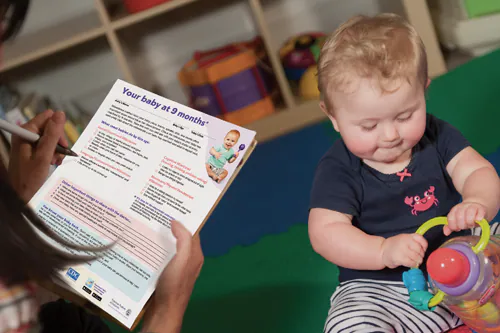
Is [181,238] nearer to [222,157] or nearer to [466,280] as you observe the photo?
[222,157]

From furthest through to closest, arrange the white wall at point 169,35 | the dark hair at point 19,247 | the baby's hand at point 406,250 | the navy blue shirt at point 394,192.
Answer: the white wall at point 169,35 < the navy blue shirt at point 394,192 < the baby's hand at point 406,250 < the dark hair at point 19,247

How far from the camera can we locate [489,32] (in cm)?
178

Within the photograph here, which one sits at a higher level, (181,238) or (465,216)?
(181,238)

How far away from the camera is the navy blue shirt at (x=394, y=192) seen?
0.91 m

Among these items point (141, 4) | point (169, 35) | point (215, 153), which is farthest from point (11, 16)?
point (169, 35)

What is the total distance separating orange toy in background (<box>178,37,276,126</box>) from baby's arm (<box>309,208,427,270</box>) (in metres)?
1.06

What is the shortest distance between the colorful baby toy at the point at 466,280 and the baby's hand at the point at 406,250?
2 centimetres

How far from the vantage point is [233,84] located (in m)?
1.92

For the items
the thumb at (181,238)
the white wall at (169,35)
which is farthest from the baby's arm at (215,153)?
the white wall at (169,35)

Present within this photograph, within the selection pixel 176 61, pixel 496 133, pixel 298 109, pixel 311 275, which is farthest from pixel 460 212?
pixel 176 61

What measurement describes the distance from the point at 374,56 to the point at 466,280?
329mm

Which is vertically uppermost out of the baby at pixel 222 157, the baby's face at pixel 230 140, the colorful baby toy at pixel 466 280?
the baby's face at pixel 230 140

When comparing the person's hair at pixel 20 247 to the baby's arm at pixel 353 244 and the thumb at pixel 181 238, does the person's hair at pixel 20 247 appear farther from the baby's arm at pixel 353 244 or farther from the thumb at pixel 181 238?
the baby's arm at pixel 353 244

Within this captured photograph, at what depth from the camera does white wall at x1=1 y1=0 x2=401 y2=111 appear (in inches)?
87.3
